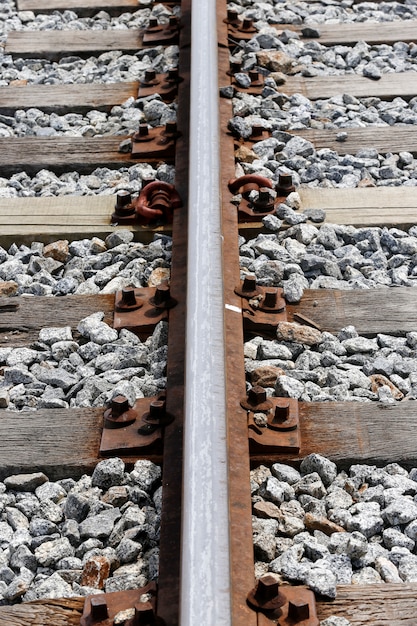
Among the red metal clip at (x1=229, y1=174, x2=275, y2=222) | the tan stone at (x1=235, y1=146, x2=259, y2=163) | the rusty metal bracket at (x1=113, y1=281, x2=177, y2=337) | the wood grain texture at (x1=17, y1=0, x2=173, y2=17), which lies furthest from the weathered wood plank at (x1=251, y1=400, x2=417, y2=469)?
the wood grain texture at (x1=17, y1=0, x2=173, y2=17)

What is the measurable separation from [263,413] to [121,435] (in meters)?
0.37

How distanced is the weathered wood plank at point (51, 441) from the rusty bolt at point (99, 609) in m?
0.55

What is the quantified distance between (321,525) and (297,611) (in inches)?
12.3

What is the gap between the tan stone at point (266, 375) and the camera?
3.16m

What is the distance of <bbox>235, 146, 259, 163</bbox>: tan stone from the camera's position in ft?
14.2

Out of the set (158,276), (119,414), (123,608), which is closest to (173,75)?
(158,276)

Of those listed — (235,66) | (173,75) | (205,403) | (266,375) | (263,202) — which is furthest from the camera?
(235,66)

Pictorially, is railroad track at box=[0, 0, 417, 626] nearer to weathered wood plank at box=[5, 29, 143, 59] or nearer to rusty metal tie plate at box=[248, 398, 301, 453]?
rusty metal tie plate at box=[248, 398, 301, 453]

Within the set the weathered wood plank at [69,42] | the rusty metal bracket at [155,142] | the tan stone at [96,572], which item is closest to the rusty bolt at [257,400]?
the tan stone at [96,572]

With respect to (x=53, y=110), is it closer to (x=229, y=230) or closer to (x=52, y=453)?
(x=229, y=230)

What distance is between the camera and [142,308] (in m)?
3.50

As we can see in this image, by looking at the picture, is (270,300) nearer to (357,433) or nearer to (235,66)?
(357,433)

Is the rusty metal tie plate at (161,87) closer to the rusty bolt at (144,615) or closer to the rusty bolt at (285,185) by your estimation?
the rusty bolt at (285,185)

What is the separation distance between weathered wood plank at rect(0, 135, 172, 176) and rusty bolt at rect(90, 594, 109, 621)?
2348 mm
